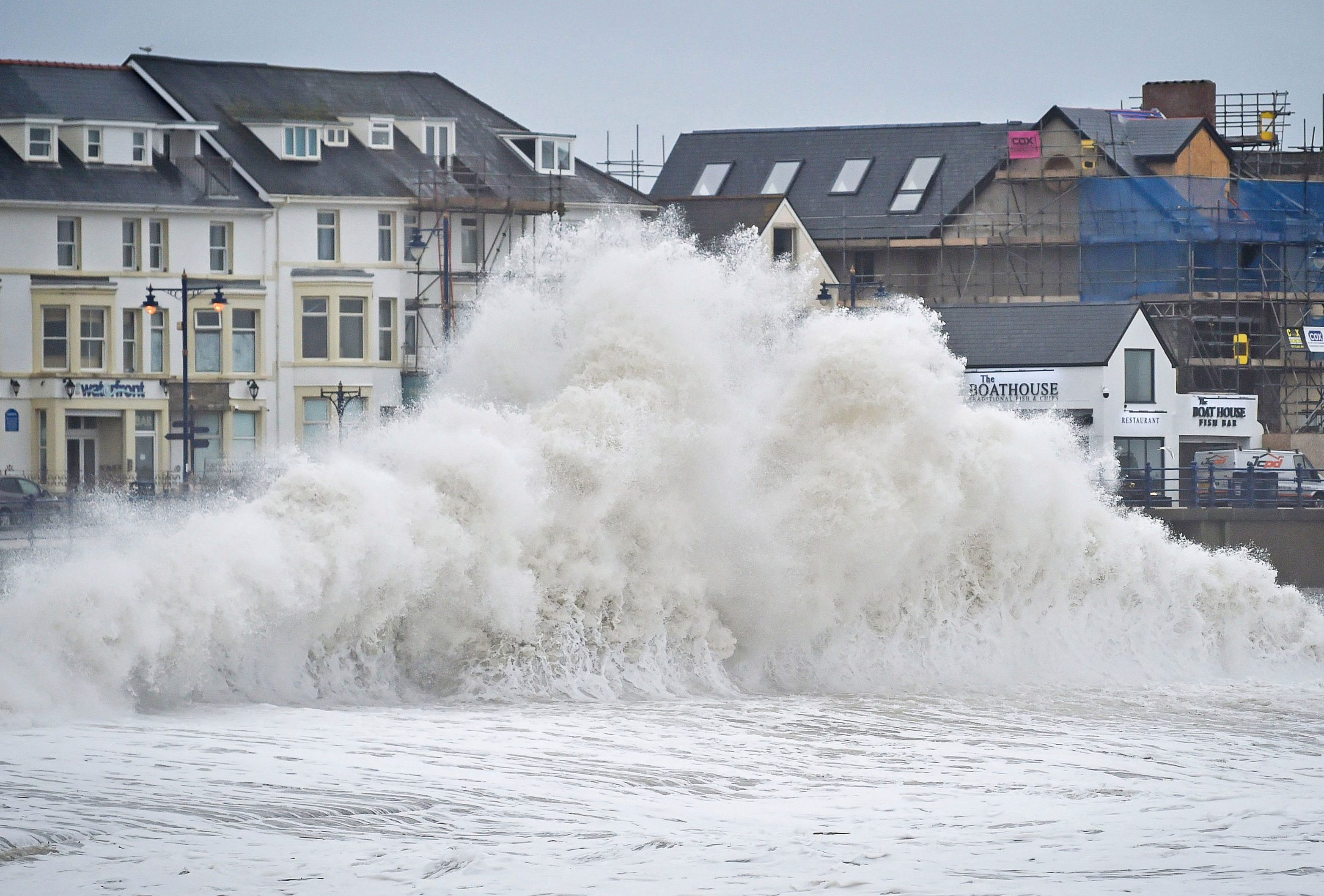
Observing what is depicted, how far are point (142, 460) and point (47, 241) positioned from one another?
5.64 m

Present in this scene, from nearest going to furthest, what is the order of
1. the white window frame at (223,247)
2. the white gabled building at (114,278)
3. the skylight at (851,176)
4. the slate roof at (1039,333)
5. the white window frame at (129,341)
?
the white gabled building at (114,278) < the white window frame at (129,341) < the white window frame at (223,247) < the slate roof at (1039,333) < the skylight at (851,176)

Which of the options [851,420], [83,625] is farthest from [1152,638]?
[83,625]

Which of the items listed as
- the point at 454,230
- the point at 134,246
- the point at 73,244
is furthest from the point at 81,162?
the point at 454,230

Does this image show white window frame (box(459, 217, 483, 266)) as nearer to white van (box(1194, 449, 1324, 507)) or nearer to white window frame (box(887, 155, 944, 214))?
white window frame (box(887, 155, 944, 214))

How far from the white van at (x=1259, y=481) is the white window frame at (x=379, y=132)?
22486 mm

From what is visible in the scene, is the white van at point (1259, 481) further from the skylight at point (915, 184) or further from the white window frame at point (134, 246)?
the white window frame at point (134, 246)

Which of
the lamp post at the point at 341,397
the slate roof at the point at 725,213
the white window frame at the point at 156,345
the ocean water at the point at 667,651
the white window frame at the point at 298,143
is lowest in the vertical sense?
the ocean water at the point at 667,651

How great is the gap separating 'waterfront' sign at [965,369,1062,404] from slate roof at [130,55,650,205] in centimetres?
1174

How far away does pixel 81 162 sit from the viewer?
4744cm

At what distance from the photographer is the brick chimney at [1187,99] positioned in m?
66.4

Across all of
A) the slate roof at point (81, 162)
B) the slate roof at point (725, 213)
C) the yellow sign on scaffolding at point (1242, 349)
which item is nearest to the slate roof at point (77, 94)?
the slate roof at point (81, 162)

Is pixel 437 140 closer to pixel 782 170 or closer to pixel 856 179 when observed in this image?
pixel 782 170

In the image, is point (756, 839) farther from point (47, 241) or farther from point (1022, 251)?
point (1022, 251)

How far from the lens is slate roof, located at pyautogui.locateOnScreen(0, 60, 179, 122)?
4753 centimetres
